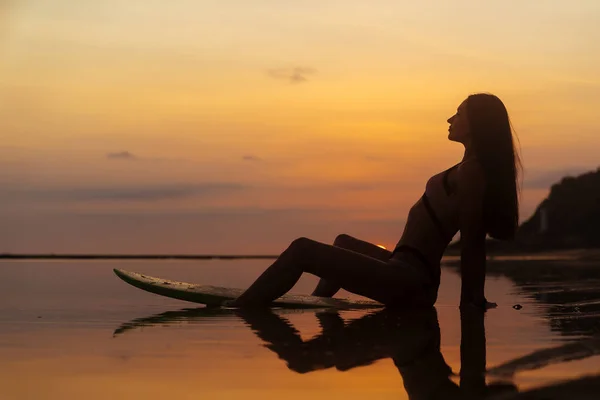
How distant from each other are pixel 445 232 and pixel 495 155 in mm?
712

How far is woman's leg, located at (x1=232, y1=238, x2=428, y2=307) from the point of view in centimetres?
655

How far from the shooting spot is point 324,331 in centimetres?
542

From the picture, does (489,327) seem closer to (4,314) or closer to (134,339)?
(134,339)

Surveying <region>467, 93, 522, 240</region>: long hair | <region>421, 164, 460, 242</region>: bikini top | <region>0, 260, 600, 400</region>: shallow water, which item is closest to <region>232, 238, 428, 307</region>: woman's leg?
<region>0, 260, 600, 400</region>: shallow water

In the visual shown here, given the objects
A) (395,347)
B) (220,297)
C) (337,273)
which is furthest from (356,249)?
(395,347)

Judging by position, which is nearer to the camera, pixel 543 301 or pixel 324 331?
pixel 324 331

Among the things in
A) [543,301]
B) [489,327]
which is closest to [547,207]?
[543,301]

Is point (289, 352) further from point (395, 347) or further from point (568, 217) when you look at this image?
point (568, 217)

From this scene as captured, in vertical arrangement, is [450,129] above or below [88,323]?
above

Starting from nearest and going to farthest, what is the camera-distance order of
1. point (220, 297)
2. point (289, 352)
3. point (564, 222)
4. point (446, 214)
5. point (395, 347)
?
point (289, 352) < point (395, 347) < point (446, 214) < point (220, 297) < point (564, 222)

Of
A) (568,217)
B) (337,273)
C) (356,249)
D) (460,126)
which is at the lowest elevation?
(337,273)

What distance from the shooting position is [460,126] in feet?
22.1

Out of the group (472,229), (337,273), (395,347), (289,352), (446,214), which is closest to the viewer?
(289,352)

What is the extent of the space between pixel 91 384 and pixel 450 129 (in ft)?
13.7
